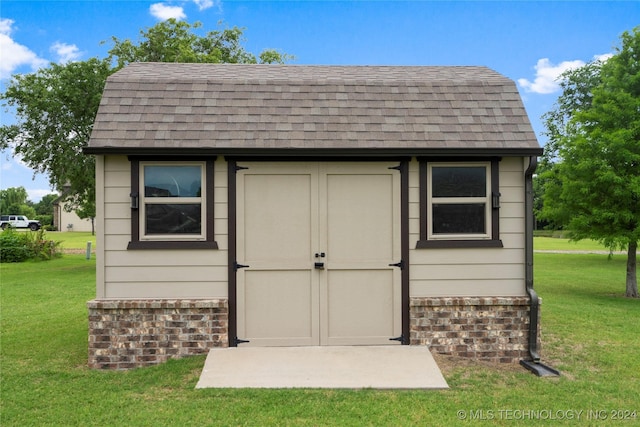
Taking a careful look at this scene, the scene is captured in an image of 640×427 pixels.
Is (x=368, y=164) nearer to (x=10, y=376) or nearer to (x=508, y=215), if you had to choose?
(x=508, y=215)

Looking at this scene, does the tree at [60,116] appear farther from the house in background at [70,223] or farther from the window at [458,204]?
the house in background at [70,223]

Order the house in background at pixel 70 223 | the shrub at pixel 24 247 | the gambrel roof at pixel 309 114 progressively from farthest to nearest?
the house in background at pixel 70 223
the shrub at pixel 24 247
the gambrel roof at pixel 309 114

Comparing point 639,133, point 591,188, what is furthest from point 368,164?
point 639,133

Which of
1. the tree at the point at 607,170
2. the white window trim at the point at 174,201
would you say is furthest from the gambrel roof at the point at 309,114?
the tree at the point at 607,170

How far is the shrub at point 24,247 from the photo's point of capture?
20234 millimetres

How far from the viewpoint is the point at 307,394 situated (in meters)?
4.67

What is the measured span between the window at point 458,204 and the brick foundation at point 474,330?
0.78 metres

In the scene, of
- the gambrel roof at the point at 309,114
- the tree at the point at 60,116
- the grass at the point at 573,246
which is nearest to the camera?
the gambrel roof at the point at 309,114

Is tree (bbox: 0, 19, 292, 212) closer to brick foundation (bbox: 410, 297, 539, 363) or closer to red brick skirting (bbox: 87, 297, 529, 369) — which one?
red brick skirting (bbox: 87, 297, 529, 369)

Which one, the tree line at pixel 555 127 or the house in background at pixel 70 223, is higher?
the tree line at pixel 555 127

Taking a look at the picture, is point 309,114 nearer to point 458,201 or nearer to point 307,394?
point 458,201

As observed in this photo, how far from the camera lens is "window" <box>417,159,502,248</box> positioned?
5.78 metres

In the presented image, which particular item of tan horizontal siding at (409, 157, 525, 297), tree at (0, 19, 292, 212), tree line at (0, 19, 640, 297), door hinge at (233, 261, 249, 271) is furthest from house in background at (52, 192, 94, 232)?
tan horizontal siding at (409, 157, 525, 297)

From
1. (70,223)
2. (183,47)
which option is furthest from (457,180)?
(70,223)
